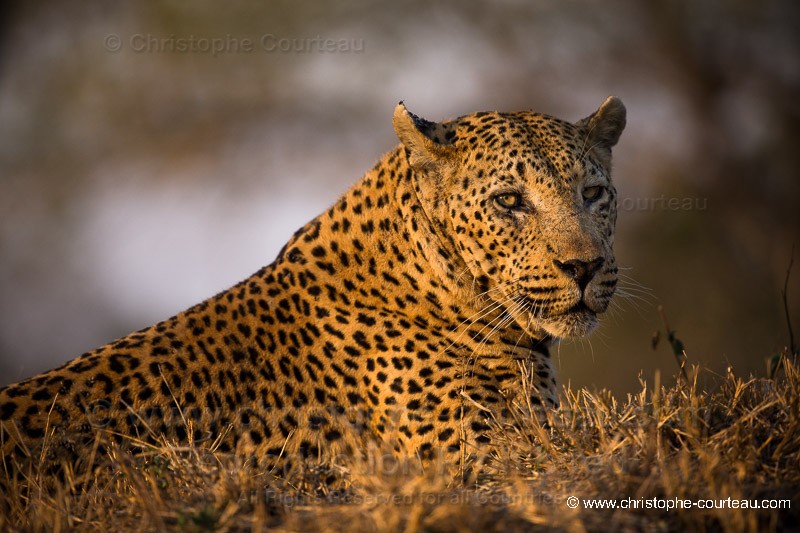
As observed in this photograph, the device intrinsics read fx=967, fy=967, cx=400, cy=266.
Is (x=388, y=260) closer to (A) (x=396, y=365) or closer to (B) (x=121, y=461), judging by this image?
(A) (x=396, y=365)

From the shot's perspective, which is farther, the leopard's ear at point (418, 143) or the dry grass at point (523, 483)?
the leopard's ear at point (418, 143)

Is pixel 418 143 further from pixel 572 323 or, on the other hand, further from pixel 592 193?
pixel 572 323


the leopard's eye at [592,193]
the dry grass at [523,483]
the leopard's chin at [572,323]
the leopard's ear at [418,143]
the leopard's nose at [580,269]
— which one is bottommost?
the dry grass at [523,483]

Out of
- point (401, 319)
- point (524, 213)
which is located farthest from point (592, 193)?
point (401, 319)

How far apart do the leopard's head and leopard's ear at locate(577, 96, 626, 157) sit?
40cm

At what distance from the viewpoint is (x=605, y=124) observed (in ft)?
26.6

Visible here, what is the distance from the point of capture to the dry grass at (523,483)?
4574mm

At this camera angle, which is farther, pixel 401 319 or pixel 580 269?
pixel 401 319

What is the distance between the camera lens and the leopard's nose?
270 inches

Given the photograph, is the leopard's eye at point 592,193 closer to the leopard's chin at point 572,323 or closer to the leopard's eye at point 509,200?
the leopard's eye at point 509,200

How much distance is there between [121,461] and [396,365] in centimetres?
238

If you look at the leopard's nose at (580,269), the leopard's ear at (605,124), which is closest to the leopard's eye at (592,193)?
the leopard's ear at (605,124)

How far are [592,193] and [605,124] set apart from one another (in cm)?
91

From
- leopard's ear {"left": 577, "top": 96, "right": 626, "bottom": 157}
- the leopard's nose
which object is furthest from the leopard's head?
leopard's ear {"left": 577, "top": 96, "right": 626, "bottom": 157}
